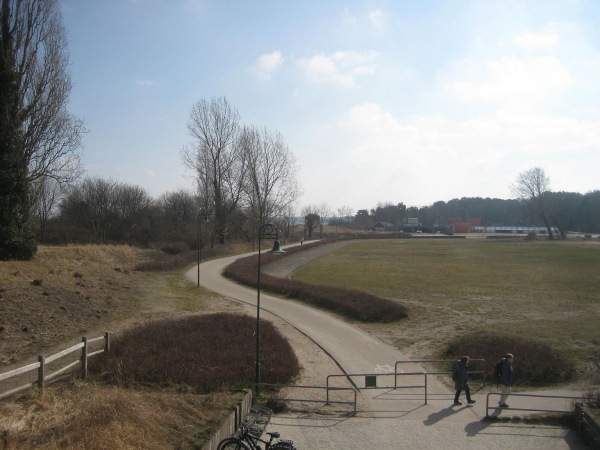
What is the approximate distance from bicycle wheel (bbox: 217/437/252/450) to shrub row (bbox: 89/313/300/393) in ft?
13.4

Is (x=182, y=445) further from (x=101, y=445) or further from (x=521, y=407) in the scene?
(x=521, y=407)

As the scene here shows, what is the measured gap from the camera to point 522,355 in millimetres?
16594

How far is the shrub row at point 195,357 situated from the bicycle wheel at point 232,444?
13.4ft

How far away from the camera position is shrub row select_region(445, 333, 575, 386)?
1550 cm

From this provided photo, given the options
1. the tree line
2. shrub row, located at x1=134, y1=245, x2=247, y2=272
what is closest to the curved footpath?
shrub row, located at x1=134, y1=245, x2=247, y2=272

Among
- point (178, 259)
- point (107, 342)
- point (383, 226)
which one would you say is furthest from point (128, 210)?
point (383, 226)

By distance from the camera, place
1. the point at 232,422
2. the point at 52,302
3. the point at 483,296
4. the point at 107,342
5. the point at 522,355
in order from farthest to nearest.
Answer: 1. the point at 483,296
2. the point at 52,302
3. the point at 522,355
4. the point at 107,342
5. the point at 232,422

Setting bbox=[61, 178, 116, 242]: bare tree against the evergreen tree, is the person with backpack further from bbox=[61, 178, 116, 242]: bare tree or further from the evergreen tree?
bbox=[61, 178, 116, 242]: bare tree

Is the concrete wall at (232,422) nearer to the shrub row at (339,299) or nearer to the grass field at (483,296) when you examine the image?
the grass field at (483,296)

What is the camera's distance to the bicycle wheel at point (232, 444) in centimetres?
881

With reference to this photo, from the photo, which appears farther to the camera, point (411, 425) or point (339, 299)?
point (339, 299)

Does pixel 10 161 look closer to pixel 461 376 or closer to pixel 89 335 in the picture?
pixel 89 335

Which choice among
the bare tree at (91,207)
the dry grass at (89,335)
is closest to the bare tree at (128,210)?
the bare tree at (91,207)

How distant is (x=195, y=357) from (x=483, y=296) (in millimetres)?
21493
